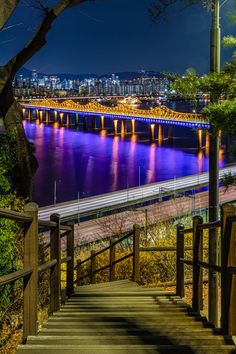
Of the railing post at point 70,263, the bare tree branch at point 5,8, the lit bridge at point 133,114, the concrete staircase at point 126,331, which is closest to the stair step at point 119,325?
the concrete staircase at point 126,331

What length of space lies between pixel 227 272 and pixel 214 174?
2.31 m

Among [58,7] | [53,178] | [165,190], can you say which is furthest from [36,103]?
[58,7]

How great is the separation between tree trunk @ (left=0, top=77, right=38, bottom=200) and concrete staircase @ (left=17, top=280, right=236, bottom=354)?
2965 mm

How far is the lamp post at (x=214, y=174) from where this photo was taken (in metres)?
5.22

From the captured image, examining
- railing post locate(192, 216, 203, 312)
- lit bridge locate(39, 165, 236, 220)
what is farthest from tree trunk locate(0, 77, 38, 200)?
lit bridge locate(39, 165, 236, 220)

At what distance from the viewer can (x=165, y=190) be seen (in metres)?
35.5

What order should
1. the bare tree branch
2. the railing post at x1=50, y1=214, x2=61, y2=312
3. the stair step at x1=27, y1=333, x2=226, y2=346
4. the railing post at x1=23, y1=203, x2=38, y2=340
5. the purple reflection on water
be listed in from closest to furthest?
the stair step at x1=27, y1=333, x2=226, y2=346 < the railing post at x1=23, y1=203, x2=38, y2=340 < the bare tree branch < the railing post at x1=50, y1=214, x2=61, y2=312 < the purple reflection on water

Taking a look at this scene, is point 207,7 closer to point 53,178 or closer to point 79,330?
point 79,330

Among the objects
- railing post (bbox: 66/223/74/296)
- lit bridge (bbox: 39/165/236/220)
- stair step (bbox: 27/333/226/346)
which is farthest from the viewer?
lit bridge (bbox: 39/165/236/220)

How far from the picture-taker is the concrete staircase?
2.92m

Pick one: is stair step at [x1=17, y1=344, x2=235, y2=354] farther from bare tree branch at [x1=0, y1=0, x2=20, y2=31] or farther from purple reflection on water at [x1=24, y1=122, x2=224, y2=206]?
purple reflection on water at [x1=24, y1=122, x2=224, y2=206]

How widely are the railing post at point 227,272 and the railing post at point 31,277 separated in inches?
50.3

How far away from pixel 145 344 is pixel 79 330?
551 millimetres

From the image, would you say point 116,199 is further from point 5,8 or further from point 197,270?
point 5,8
